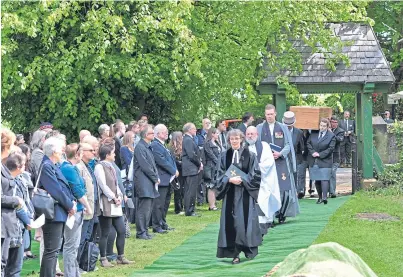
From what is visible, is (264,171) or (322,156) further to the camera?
(322,156)

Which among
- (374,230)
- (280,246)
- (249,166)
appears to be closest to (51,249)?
(249,166)

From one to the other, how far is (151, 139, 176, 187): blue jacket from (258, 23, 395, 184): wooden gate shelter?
6.52 meters

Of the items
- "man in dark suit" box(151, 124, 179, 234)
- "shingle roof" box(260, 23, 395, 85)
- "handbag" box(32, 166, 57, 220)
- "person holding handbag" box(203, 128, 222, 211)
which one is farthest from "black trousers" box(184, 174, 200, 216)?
"handbag" box(32, 166, 57, 220)

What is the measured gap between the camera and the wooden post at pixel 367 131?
22.8 m

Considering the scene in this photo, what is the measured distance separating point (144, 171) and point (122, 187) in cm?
219

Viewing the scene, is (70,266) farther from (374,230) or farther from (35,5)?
(35,5)

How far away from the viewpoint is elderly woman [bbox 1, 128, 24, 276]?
9.05m

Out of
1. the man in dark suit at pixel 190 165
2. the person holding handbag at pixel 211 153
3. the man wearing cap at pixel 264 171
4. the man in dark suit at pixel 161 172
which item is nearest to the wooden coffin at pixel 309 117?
the person holding handbag at pixel 211 153

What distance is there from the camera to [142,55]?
2158 cm

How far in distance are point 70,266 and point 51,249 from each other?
0.78 metres

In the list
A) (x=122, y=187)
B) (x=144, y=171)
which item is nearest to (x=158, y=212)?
(x=144, y=171)

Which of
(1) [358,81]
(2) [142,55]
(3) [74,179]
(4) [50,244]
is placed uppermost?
(2) [142,55]

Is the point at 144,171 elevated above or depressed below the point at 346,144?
below

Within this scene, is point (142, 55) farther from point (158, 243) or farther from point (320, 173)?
point (158, 243)
